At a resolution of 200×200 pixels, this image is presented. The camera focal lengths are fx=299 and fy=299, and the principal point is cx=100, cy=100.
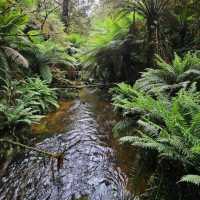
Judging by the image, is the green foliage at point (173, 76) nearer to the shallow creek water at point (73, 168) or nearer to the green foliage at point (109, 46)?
the shallow creek water at point (73, 168)

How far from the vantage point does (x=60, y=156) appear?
4.49m

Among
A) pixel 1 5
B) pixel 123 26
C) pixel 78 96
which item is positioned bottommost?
pixel 78 96

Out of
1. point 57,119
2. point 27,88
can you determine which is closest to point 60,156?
point 57,119

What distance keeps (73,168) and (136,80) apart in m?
4.40

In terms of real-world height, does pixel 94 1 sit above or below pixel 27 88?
above

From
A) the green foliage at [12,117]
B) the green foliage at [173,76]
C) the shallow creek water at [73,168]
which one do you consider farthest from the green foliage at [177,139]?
the green foliage at [12,117]

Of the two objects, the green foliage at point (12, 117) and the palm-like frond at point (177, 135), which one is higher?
the palm-like frond at point (177, 135)

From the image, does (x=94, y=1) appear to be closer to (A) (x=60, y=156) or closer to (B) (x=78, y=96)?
(B) (x=78, y=96)

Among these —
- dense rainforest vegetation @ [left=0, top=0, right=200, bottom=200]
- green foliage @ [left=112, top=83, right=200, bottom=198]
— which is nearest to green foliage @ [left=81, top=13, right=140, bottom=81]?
dense rainforest vegetation @ [left=0, top=0, right=200, bottom=200]

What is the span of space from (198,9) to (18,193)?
749cm

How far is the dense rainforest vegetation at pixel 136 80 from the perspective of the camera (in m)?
3.76

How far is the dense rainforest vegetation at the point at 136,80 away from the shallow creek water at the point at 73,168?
0.21 m

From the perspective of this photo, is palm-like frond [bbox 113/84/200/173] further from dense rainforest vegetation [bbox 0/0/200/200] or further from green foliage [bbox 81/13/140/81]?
green foliage [bbox 81/13/140/81]

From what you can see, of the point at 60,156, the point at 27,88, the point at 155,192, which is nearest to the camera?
the point at 155,192
